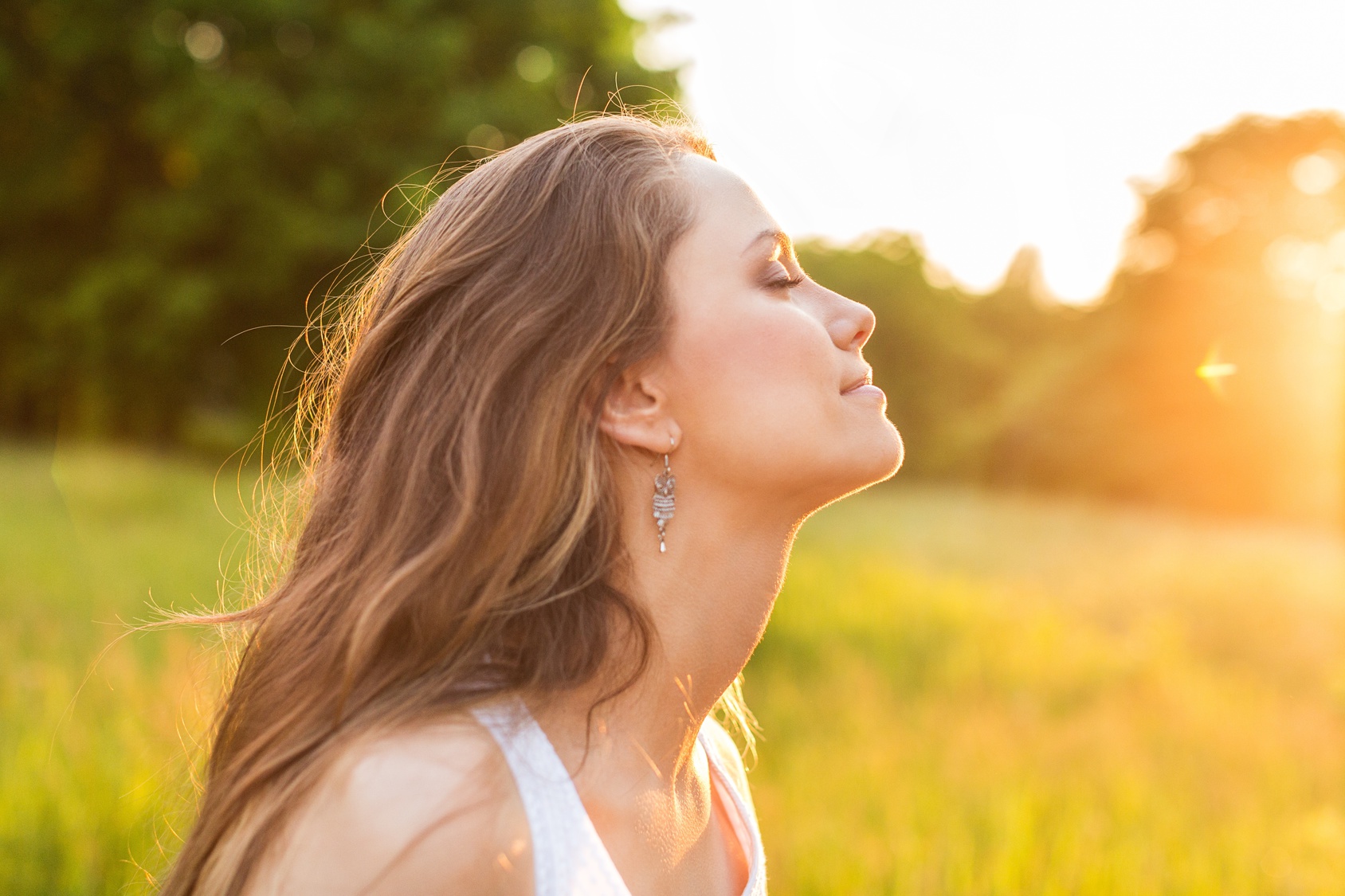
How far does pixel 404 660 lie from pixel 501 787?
0.23 m

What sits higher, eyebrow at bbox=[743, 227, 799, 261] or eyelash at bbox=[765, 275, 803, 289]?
eyebrow at bbox=[743, 227, 799, 261]

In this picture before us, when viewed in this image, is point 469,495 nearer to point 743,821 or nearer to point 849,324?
point 849,324

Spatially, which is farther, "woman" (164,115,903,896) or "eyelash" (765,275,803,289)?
"eyelash" (765,275,803,289)

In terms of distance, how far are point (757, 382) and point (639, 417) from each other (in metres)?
0.20

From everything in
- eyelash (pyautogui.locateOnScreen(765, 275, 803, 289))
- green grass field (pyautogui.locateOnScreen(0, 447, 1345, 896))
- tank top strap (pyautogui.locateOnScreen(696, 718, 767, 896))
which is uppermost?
eyelash (pyautogui.locateOnScreen(765, 275, 803, 289))

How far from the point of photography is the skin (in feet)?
5.22

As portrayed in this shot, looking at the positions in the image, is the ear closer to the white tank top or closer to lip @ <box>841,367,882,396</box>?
lip @ <box>841,367,882,396</box>

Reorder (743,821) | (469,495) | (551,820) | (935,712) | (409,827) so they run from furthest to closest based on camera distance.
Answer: (935,712), (743,821), (469,495), (551,820), (409,827)

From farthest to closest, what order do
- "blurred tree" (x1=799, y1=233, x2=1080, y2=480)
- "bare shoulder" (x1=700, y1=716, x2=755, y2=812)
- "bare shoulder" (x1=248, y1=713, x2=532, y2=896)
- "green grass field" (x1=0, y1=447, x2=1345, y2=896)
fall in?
"blurred tree" (x1=799, y1=233, x2=1080, y2=480) → "green grass field" (x1=0, y1=447, x2=1345, y2=896) → "bare shoulder" (x1=700, y1=716, x2=755, y2=812) → "bare shoulder" (x1=248, y1=713, x2=532, y2=896)

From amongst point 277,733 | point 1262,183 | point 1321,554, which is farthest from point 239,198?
point 1262,183

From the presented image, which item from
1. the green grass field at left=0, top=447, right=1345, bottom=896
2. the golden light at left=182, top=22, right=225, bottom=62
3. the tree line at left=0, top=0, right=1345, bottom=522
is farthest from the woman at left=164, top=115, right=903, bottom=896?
the golden light at left=182, top=22, right=225, bottom=62

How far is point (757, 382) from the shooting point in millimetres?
1631

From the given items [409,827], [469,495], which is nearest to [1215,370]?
[469,495]

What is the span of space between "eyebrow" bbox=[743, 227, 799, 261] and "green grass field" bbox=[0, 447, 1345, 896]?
5.13 feet
